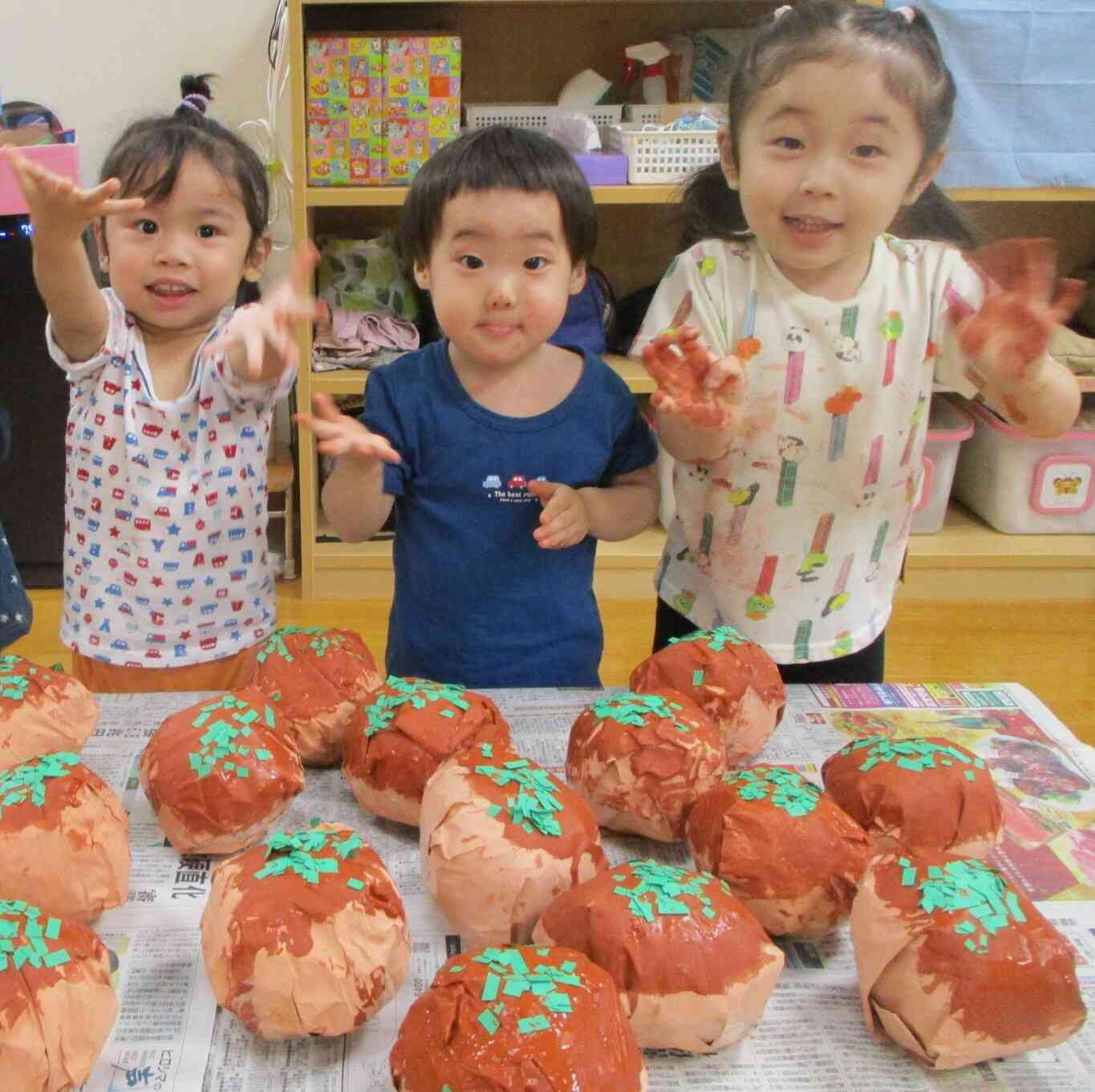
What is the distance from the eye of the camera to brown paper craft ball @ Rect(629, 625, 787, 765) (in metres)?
1.11

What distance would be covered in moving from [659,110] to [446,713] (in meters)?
1.89

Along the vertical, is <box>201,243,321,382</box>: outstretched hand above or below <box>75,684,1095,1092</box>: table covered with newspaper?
above

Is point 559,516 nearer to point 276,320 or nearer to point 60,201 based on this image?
point 276,320

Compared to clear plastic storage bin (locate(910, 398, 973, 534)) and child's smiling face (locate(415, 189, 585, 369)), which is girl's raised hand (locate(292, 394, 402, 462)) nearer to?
child's smiling face (locate(415, 189, 585, 369))

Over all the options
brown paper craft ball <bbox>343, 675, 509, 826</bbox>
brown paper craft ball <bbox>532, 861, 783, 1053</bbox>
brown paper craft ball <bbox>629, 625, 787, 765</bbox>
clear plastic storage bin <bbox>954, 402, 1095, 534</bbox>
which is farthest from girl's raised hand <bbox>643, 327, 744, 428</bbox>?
clear plastic storage bin <bbox>954, 402, 1095, 534</bbox>

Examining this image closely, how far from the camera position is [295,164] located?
236cm

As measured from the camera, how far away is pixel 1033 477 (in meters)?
2.71

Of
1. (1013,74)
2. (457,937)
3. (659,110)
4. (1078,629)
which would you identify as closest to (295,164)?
(659,110)

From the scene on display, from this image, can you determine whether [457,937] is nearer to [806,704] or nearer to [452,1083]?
[452,1083]

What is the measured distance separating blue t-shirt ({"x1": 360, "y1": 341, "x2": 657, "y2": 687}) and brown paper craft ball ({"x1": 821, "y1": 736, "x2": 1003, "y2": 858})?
1.39ft

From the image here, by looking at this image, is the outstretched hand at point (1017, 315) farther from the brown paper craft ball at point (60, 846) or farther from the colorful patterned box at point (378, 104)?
the colorful patterned box at point (378, 104)

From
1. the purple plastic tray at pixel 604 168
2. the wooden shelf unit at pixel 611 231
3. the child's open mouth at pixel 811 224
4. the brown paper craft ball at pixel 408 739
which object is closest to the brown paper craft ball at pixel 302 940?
the brown paper craft ball at pixel 408 739

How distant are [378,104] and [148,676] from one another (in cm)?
148

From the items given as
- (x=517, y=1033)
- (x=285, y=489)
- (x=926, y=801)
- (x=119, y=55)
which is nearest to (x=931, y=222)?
(x=926, y=801)
